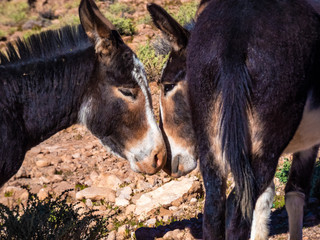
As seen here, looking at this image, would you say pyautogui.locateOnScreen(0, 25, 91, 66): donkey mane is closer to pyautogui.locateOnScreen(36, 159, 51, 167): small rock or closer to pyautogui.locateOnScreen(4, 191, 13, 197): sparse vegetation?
pyautogui.locateOnScreen(4, 191, 13, 197): sparse vegetation

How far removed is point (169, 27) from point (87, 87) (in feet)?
3.62

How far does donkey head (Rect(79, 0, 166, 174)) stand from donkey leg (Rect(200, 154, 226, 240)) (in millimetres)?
970

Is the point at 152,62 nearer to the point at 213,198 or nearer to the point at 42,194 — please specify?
the point at 42,194

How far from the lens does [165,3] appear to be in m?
20.2

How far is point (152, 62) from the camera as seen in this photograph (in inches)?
390

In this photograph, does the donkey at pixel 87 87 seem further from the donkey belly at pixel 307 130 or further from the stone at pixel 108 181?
the stone at pixel 108 181

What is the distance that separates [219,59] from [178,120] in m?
1.66

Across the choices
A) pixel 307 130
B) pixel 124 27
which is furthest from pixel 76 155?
pixel 124 27

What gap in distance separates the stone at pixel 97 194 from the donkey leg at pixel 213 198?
3355mm

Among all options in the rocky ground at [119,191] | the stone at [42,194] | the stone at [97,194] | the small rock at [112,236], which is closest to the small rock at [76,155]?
the rocky ground at [119,191]

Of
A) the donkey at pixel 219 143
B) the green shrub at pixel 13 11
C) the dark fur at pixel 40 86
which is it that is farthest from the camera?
the green shrub at pixel 13 11

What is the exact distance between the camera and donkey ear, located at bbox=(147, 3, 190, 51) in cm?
399

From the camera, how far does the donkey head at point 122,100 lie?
3.67 metres

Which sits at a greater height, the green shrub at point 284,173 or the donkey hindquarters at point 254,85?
the donkey hindquarters at point 254,85
